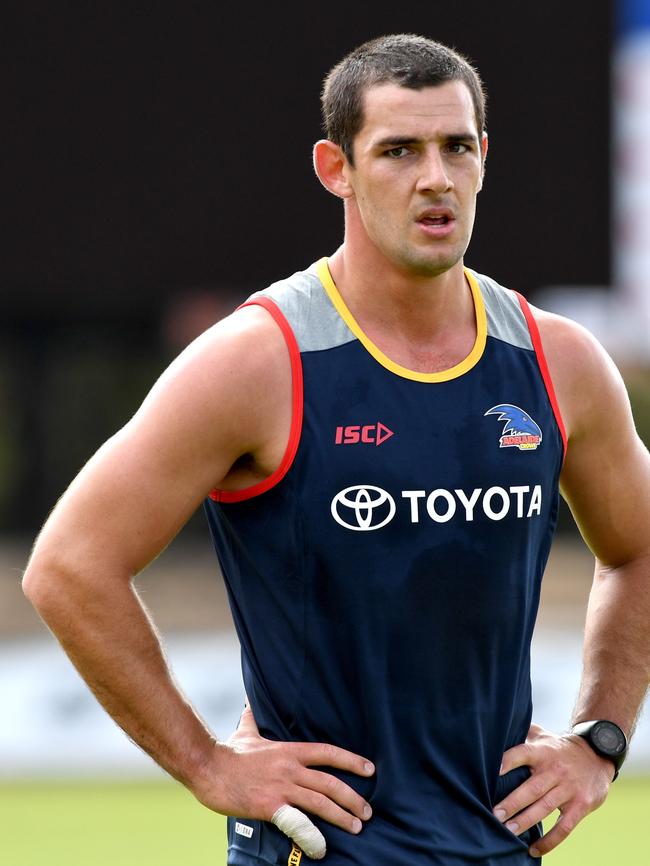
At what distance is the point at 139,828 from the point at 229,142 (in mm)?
3773

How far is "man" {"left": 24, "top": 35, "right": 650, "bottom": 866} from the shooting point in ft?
9.72

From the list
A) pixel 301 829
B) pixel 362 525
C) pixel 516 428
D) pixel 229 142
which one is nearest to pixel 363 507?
pixel 362 525

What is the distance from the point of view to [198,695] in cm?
829

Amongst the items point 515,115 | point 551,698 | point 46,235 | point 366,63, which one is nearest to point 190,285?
point 46,235

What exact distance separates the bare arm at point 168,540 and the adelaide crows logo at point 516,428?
1.35ft

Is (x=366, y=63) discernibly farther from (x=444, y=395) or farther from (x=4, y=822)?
(x=4, y=822)

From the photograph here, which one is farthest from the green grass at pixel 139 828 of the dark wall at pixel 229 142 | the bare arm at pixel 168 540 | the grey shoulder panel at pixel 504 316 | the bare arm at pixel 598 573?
the grey shoulder panel at pixel 504 316

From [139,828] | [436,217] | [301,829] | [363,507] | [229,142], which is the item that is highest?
[229,142]

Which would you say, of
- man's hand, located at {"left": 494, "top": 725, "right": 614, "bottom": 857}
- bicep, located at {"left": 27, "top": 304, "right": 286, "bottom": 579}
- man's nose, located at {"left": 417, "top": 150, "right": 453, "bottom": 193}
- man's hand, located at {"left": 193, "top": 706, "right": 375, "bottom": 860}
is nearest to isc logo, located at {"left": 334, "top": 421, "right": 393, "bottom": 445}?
bicep, located at {"left": 27, "top": 304, "right": 286, "bottom": 579}

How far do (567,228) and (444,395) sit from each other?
657 centimetres

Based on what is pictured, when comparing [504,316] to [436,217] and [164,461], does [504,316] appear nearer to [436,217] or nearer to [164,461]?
[436,217]

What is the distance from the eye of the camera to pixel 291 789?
2998 millimetres

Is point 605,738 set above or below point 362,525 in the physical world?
below

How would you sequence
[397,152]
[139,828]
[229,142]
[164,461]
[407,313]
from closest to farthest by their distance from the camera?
[164,461]
[397,152]
[407,313]
[139,828]
[229,142]
